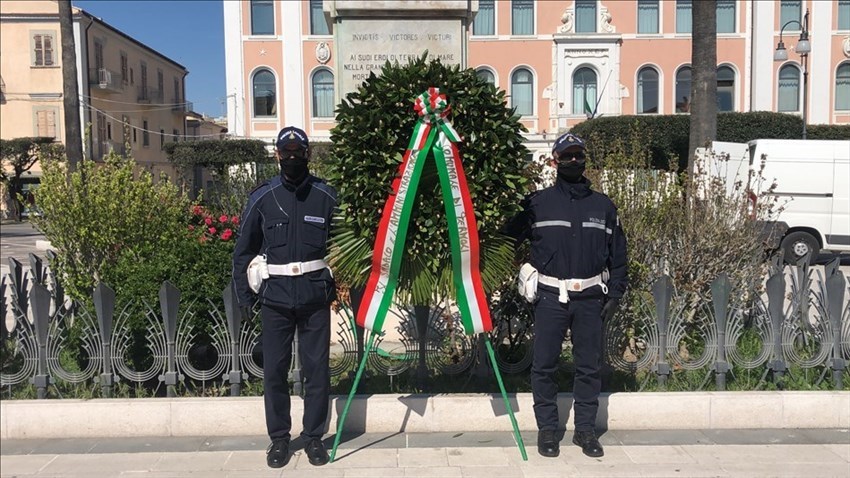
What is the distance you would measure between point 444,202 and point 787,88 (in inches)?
1513

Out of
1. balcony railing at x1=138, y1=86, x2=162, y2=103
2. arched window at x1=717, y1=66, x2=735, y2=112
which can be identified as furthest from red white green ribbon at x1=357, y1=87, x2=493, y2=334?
balcony railing at x1=138, y1=86, x2=162, y2=103

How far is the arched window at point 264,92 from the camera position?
37.7m

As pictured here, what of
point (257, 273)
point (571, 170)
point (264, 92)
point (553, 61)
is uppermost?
point (553, 61)

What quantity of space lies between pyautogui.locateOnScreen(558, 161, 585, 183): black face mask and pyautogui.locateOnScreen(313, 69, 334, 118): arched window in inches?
1350

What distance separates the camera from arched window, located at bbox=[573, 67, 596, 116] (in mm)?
37750

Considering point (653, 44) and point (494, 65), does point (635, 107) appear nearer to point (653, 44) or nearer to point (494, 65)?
point (653, 44)

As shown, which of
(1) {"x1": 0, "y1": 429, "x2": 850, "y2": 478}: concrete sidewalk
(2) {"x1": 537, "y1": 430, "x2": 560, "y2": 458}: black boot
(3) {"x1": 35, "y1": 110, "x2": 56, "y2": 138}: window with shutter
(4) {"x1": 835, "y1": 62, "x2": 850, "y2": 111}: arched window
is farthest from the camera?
(3) {"x1": 35, "y1": 110, "x2": 56, "y2": 138}: window with shutter

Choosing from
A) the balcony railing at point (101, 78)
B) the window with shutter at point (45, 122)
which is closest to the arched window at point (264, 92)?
the balcony railing at point (101, 78)

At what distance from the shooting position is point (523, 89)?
37938 millimetres

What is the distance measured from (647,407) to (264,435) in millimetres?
2643

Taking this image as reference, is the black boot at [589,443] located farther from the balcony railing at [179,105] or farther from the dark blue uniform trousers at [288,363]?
the balcony railing at [179,105]

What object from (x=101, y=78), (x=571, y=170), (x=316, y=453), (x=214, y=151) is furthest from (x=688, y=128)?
(x=101, y=78)

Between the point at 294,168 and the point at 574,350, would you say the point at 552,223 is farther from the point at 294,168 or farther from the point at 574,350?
the point at 294,168

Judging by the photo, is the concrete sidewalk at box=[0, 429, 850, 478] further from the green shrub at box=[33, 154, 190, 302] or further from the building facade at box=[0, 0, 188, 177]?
the building facade at box=[0, 0, 188, 177]
